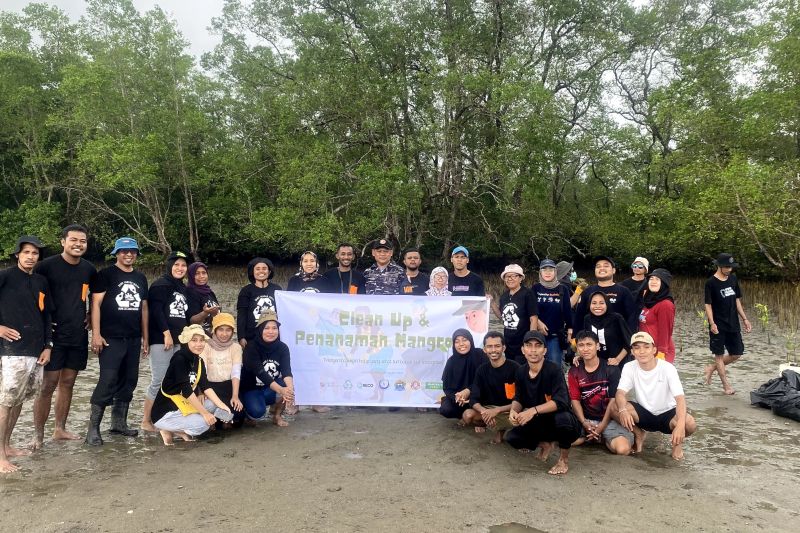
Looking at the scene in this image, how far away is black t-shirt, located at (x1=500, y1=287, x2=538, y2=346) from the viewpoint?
5.20 metres

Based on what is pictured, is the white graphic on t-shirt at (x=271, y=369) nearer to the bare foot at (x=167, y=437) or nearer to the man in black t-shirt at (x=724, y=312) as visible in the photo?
the bare foot at (x=167, y=437)

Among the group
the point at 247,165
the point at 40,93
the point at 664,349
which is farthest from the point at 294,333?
the point at 40,93

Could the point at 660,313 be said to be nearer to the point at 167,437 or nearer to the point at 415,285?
the point at 415,285

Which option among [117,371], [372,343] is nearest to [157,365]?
[117,371]

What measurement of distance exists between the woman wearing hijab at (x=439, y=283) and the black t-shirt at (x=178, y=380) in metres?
2.51

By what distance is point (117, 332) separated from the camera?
4551 millimetres

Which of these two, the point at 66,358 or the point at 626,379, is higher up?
the point at 66,358

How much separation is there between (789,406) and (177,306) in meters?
6.19

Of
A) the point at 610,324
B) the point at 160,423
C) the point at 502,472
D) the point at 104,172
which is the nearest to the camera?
the point at 502,472

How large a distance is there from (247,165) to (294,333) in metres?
16.3

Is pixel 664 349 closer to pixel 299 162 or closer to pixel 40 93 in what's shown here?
pixel 299 162

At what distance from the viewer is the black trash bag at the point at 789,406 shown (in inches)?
207

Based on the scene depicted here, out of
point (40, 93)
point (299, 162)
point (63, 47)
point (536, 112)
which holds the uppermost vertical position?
point (63, 47)

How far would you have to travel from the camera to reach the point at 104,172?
64.5 ft
